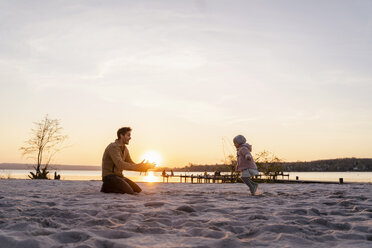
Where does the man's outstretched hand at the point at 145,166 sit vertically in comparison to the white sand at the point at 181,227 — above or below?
above

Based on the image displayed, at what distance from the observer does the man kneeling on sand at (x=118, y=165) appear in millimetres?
7789

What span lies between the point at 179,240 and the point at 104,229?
96cm

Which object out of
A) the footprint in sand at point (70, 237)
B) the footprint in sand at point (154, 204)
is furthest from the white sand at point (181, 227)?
the footprint in sand at point (154, 204)

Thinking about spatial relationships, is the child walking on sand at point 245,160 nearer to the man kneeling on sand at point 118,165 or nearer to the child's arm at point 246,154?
the child's arm at point 246,154

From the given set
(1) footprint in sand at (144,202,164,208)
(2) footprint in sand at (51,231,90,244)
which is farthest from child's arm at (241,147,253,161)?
(2) footprint in sand at (51,231,90,244)

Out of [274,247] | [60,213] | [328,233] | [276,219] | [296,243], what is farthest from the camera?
[60,213]

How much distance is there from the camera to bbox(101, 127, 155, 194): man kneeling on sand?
7789mm

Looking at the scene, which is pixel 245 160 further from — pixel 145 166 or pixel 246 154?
pixel 145 166

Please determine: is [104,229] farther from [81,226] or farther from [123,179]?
[123,179]

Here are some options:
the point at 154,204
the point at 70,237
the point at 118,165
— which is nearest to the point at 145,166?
the point at 118,165

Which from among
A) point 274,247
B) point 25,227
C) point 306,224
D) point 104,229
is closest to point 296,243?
point 274,247

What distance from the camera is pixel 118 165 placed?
25.5 ft

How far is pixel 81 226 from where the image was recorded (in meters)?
3.84

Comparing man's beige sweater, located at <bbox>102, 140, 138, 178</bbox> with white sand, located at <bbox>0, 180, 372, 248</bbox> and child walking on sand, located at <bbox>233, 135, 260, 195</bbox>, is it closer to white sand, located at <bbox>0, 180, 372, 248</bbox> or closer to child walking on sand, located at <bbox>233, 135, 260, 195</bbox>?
white sand, located at <bbox>0, 180, 372, 248</bbox>
